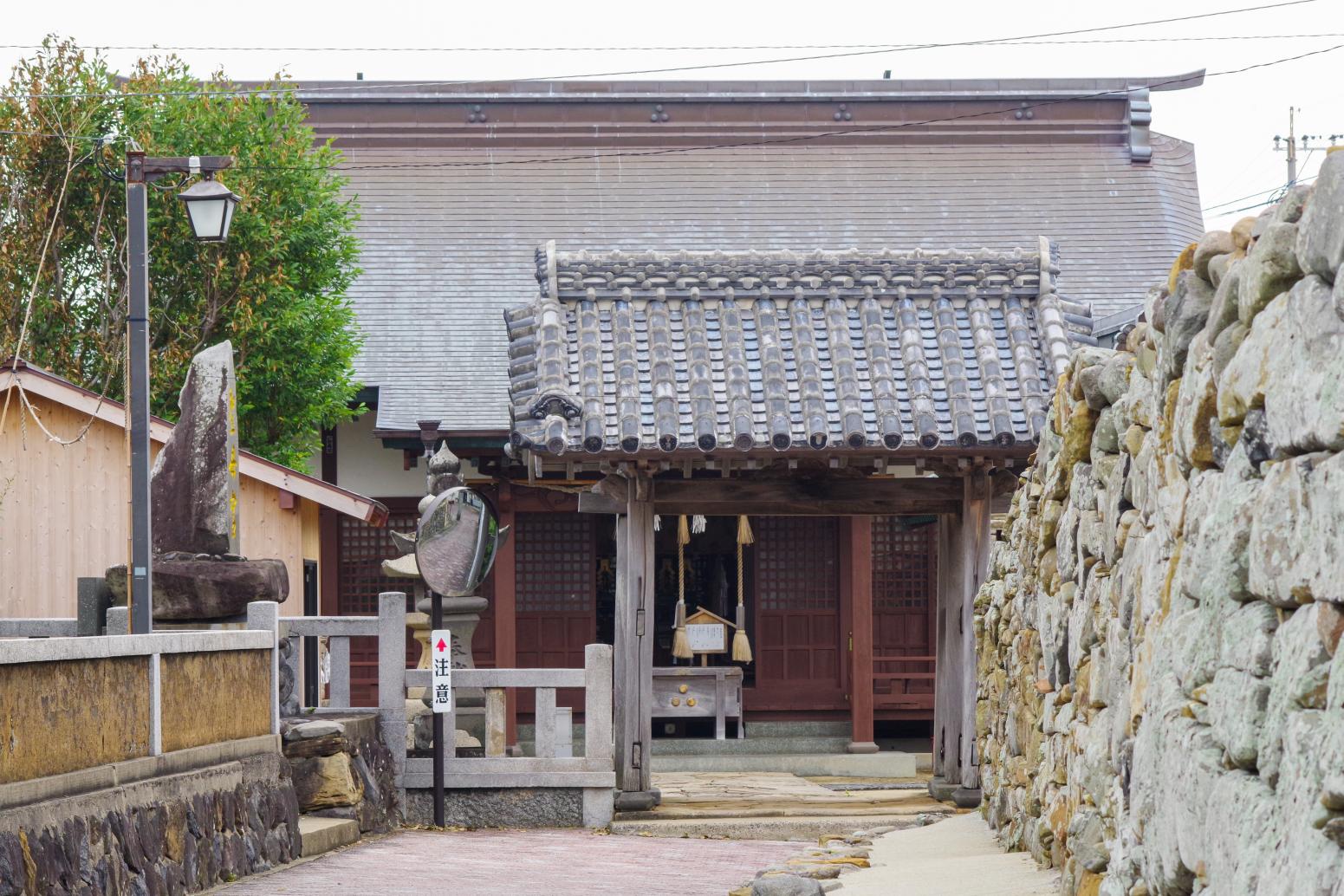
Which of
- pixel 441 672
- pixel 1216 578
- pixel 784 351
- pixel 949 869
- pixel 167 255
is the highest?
pixel 167 255

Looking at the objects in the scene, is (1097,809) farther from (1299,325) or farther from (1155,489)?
(1299,325)

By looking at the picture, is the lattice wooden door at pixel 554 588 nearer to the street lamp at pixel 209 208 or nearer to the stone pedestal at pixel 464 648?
the stone pedestal at pixel 464 648

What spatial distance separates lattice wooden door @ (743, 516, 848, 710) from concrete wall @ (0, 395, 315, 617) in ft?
22.5

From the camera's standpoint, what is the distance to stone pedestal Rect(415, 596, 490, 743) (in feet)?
48.2

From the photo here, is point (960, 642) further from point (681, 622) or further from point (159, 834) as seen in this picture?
point (159, 834)

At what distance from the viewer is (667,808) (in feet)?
43.7

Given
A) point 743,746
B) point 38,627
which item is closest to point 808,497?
point 743,746

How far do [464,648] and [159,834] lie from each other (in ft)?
22.8

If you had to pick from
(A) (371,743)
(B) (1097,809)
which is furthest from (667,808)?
(B) (1097,809)

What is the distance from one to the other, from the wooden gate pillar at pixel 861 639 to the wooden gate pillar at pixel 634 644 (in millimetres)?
6539

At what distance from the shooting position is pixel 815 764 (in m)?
18.6

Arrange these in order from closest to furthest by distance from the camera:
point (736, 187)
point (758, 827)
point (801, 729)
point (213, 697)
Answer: point (213, 697)
point (758, 827)
point (801, 729)
point (736, 187)

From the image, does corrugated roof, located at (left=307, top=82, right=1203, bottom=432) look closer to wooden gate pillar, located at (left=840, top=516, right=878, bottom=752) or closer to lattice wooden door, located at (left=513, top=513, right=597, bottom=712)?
lattice wooden door, located at (left=513, top=513, right=597, bottom=712)

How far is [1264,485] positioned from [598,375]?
30.7 ft
